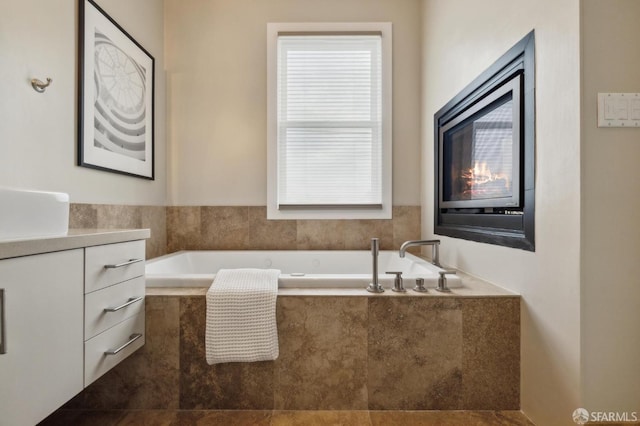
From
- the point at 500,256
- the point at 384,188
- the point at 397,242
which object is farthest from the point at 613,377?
the point at 384,188

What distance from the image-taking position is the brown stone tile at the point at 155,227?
2281 mm

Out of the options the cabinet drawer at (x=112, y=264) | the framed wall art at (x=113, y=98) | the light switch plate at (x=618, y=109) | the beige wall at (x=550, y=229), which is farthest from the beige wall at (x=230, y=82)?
the light switch plate at (x=618, y=109)

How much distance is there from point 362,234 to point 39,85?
2.16 meters

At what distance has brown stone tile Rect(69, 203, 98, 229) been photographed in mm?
1586

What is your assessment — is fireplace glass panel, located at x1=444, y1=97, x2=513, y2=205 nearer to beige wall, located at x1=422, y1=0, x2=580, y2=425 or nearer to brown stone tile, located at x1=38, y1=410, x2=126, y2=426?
beige wall, located at x1=422, y1=0, x2=580, y2=425

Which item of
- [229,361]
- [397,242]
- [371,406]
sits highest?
[397,242]

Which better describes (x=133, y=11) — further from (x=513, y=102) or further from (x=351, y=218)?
(x=513, y=102)

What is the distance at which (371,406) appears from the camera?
→ 138 cm

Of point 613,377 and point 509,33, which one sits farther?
point 509,33

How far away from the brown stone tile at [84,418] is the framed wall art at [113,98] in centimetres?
121

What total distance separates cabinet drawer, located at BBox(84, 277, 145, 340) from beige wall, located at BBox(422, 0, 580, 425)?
1642 millimetres

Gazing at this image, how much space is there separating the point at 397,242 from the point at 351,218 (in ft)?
1.45

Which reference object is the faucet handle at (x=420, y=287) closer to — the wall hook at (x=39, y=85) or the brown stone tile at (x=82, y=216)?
the brown stone tile at (x=82, y=216)

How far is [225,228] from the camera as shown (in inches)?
102
